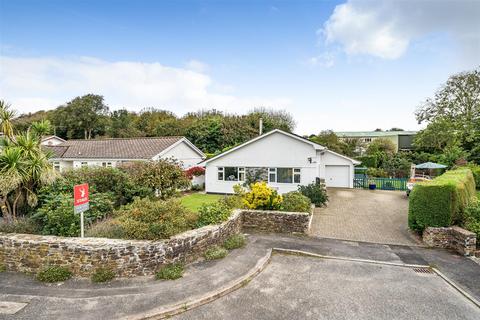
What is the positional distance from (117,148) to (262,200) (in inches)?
819

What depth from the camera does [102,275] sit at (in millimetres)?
6445

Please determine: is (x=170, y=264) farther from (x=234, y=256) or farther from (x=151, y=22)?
(x=151, y=22)

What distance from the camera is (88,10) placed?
14133 mm

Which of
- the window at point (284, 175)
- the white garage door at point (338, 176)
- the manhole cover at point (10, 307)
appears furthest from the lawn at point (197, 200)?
the white garage door at point (338, 176)

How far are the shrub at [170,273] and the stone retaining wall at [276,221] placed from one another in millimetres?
4601

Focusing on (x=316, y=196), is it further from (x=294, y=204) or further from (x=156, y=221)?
(x=156, y=221)

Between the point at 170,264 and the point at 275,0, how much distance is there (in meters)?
15.2

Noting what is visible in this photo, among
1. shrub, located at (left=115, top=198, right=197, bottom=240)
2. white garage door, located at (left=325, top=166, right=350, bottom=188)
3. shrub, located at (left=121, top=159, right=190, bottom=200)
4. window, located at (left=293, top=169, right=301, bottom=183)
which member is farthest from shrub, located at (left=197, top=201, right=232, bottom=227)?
white garage door, located at (left=325, top=166, right=350, bottom=188)

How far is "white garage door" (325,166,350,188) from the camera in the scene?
24.4 meters

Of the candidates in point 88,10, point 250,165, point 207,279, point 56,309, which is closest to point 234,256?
point 207,279

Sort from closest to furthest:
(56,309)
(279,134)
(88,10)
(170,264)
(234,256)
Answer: (56,309) < (170,264) < (234,256) < (88,10) < (279,134)

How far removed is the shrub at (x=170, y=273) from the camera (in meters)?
6.59

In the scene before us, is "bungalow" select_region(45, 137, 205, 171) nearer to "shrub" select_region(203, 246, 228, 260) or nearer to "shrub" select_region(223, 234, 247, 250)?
"shrub" select_region(223, 234, 247, 250)

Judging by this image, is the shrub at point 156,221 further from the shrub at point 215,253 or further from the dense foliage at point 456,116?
the dense foliage at point 456,116
